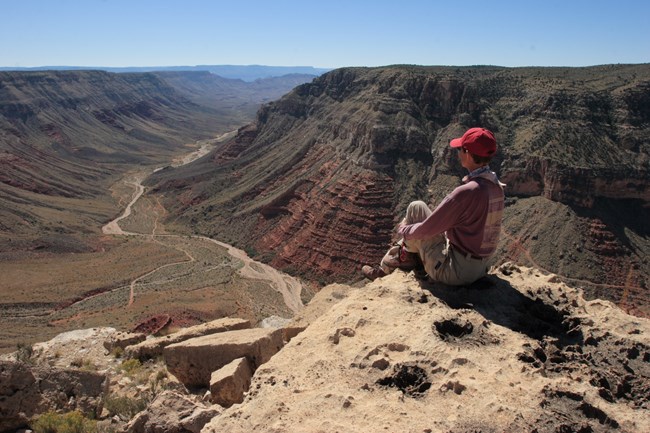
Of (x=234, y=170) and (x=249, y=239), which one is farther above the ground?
(x=234, y=170)

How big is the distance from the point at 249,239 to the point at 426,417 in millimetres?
55702

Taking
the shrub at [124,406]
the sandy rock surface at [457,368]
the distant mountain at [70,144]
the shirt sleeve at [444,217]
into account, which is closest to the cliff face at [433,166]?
the distant mountain at [70,144]

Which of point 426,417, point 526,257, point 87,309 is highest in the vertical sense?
point 426,417

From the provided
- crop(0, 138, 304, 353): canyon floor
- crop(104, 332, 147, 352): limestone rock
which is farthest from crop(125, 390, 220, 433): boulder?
crop(0, 138, 304, 353): canyon floor

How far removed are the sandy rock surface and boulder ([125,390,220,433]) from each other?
3.46ft

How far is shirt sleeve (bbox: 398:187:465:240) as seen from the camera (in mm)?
7129

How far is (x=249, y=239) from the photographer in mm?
59875

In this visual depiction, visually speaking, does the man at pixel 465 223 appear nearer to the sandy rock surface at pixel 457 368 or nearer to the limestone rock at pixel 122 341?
the sandy rock surface at pixel 457 368

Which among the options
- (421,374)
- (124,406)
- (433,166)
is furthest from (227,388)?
(433,166)

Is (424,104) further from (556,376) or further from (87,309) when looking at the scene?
(556,376)

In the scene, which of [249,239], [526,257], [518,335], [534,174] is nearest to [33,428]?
[518,335]

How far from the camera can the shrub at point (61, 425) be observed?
7864 mm

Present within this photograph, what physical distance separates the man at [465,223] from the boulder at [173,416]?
12.7 ft

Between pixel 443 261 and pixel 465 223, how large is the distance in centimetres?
70
